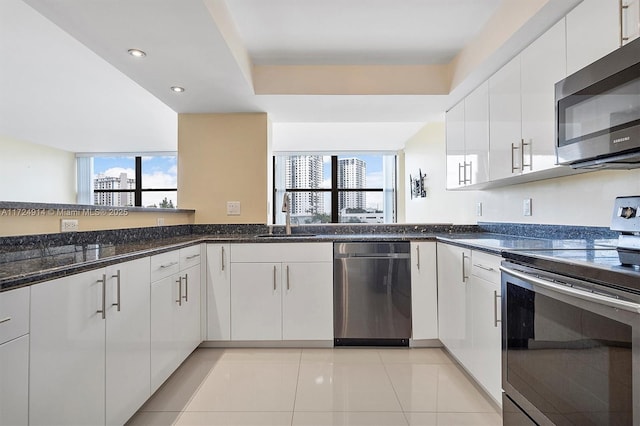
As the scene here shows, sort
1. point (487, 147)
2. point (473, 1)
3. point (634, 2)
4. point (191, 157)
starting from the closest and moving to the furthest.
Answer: point (634, 2), point (473, 1), point (487, 147), point (191, 157)

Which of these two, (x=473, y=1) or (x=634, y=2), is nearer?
(x=634, y=2)

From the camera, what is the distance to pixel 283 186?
6.65m

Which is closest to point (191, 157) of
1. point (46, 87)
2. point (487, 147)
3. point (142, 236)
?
point (142, 236)

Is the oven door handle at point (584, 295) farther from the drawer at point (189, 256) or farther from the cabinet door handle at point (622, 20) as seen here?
the drawer at point (189, 256)

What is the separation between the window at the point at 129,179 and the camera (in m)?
6.89

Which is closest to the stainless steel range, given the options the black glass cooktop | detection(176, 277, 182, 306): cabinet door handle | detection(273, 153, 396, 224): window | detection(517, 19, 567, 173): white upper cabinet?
the black glass cooktop

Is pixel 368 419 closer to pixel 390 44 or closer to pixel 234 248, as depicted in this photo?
pixel 234 248

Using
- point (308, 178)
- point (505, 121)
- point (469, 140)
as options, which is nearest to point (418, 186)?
point (308, 178)

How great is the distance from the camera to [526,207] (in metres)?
2.42

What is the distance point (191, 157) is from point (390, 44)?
2040 millimetres

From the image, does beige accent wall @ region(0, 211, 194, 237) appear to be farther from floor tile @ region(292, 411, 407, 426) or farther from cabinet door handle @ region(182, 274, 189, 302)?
floor tile @ region(292, 411, 407, 426)

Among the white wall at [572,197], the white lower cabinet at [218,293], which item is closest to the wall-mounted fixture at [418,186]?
the white wall at [572,197]

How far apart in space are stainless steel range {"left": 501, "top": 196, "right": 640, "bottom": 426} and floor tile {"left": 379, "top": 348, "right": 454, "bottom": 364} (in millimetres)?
998

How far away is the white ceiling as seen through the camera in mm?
1804
